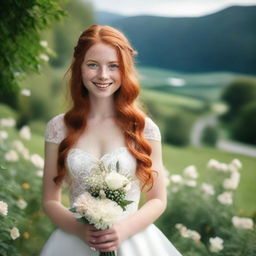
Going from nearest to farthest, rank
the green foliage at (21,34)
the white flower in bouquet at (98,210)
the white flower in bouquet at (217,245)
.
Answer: the white flower in bouquet at (98,210) → the green foliage at (21,34) → the white flower in bouquet at (217,245)

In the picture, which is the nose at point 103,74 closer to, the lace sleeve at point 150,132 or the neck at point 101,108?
the neck at point 101,108

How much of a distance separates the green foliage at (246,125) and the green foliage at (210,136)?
294mm

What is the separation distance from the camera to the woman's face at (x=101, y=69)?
2355mm

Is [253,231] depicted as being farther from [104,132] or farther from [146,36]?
[146,36]

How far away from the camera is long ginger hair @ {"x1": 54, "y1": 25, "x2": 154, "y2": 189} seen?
7.88ft

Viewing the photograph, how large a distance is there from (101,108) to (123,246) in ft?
2.68

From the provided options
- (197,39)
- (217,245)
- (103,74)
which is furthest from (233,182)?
(197,39)

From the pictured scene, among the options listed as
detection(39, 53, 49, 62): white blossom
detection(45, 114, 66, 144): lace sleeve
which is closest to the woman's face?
detection(45, 114, 66, 144): lace sleeve

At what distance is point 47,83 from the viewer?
746 cm

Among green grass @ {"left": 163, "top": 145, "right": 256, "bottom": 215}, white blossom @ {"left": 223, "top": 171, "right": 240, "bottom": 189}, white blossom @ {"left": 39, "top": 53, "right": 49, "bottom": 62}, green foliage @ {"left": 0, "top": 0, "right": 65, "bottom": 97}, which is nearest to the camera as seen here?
green foliage @ {"left": 0, "top": 0, "right": 65, "bottom": 97}

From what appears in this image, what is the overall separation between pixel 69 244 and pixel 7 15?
1721 mm

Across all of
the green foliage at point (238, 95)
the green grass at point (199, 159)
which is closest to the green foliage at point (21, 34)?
the green grass at point (199, 159)

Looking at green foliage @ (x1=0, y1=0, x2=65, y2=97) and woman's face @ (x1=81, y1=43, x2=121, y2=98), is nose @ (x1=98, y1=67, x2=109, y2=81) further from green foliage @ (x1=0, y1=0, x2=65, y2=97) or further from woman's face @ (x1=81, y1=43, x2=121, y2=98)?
green foliage @ (x1=0, y1=0, x2=65, y2=97)

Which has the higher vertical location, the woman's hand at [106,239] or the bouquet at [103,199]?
the bouquet at [103,199]
